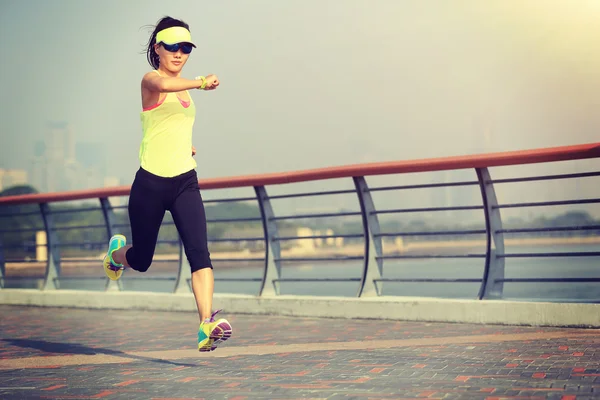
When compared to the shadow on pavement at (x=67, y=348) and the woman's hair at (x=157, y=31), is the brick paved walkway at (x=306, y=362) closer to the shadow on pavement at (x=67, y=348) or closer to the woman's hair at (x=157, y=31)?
the shadow on pavement at (x=67, y=348)

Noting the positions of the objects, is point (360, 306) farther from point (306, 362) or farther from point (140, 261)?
point (140, 261)

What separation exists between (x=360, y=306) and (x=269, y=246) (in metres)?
1.26

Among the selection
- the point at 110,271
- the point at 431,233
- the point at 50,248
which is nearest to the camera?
the point at 110,271

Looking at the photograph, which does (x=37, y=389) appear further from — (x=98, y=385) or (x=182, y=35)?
(x=182, y=35)

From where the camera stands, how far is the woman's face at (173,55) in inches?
226

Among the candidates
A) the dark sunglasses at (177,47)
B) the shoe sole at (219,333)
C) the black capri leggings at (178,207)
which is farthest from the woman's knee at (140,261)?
the dark sunglasses at (177,47)

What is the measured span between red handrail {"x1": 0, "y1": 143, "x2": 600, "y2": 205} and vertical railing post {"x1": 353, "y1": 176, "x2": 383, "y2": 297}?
24cm

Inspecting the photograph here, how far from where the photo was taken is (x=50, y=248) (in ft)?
37.5

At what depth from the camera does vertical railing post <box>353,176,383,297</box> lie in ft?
28.0

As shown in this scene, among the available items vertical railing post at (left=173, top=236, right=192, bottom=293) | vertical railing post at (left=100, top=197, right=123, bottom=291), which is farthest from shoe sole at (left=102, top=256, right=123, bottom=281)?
vertical railing post at (left=100, top=197, right=123, bottom=291)

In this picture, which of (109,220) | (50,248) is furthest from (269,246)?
(50,248)

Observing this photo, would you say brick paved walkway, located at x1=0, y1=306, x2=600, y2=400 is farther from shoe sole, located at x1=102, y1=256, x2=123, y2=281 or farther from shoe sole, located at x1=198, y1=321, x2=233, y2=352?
shoe sole, located at x1=102, y1=256, x2=123, y2=281

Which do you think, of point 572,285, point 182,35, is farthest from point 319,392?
point 572,285

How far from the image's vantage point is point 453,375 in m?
5.11
